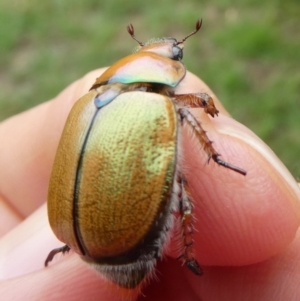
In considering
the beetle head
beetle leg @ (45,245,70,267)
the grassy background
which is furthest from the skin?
the grassy background

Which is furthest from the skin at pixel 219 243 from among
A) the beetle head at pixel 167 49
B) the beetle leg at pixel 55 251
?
the beetle head at pixel 167 49

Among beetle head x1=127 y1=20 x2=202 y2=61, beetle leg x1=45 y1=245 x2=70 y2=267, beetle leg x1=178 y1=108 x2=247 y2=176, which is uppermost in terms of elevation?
beetle head x1=127 y1=20 x2=202 y2=61

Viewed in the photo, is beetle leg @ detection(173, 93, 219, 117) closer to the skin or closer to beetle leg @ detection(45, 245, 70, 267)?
the skin

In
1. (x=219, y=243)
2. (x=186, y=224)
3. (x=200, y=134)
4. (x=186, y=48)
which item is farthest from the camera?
(x=186, y=48)

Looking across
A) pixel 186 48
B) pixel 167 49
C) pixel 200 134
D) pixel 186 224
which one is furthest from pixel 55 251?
pixel 186 48

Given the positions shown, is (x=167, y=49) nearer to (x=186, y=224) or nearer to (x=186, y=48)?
(x=186, y=224)

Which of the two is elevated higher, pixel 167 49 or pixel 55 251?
pixel 167 49

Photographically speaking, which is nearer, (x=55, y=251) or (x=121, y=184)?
(x=121, y=184)
